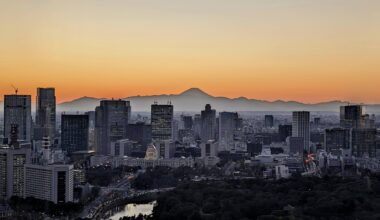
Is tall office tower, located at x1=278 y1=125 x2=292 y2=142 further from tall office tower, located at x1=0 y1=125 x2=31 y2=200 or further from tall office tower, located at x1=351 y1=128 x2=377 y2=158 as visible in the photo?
tall office tower, located at x1=0 y1=125 x2=31 y2=200

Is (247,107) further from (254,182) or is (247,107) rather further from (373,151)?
(254,182)

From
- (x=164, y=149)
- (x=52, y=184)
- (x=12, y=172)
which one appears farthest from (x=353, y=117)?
(x=52, y=184)

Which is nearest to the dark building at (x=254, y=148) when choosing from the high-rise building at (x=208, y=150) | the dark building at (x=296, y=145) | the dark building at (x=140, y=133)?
the dark building at (x=296, y=145)

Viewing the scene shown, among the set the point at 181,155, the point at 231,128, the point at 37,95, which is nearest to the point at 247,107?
the point at 231,128

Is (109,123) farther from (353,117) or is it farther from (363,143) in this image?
(353,117)

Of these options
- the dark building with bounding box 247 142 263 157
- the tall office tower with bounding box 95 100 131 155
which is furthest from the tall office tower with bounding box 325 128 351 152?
the tall office tower with bounding box 95 100 131 155

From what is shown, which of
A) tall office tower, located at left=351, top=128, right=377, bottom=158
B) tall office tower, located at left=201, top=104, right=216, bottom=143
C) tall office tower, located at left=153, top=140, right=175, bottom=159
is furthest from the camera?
tall office tower, located at left=201, top=104, right=216, bottom=143
